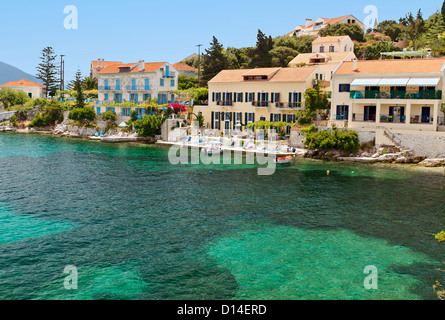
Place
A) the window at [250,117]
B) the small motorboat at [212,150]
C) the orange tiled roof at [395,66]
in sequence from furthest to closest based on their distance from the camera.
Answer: the window at [250,117] → the small motorboat at [212,150] → the orange tiled roof at [395,66]

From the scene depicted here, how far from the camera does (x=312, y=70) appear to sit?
55781 mm

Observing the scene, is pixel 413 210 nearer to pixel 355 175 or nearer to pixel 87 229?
pixel 355 175

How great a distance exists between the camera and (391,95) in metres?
46.8

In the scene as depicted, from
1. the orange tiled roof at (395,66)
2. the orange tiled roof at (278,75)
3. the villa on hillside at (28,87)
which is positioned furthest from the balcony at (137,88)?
the villa on hillside at (28,87)

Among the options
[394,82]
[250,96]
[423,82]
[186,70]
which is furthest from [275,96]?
[186,70]

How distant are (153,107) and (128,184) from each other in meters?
33.8

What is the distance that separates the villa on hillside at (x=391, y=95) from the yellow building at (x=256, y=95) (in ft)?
18.0

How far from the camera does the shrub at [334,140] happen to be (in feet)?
154

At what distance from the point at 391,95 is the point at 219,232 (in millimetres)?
32250

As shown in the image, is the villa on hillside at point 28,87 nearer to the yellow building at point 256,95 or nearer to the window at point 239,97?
the yellow building at point 256,95

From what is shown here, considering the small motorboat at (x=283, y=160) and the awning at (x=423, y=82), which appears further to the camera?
the awning at (x=423, y=82)

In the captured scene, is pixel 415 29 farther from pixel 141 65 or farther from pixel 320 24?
pixel 141 65

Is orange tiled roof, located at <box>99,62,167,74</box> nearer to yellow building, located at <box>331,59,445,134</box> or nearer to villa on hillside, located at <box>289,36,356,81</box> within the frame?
villa on hillside, located at <box>289,36,356,81</box>
